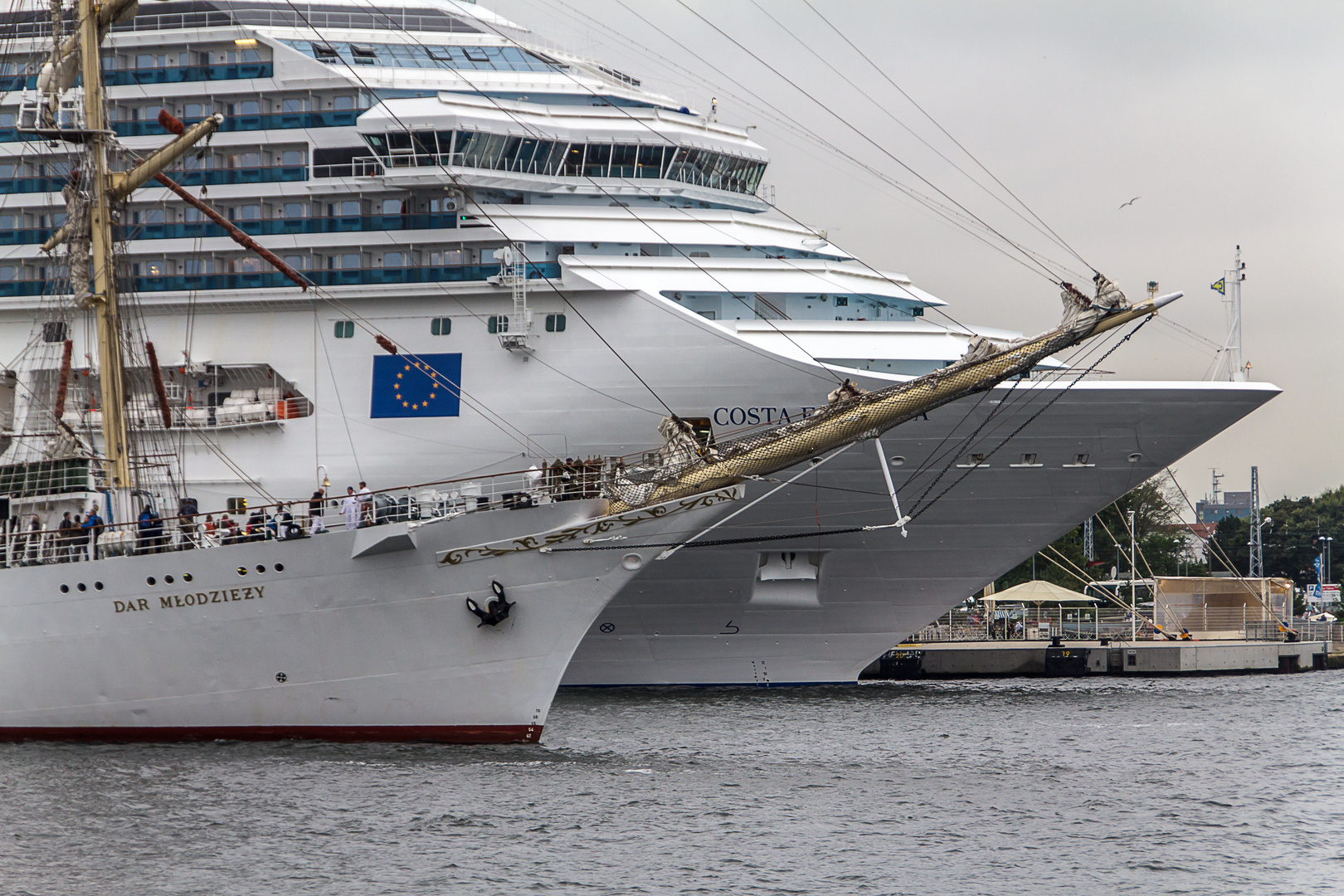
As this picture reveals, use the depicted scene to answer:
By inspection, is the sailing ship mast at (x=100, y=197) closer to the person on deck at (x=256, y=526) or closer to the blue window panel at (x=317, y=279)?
the blue window panel at (x=317, y=279)

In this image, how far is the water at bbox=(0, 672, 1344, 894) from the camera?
18375 millimetres

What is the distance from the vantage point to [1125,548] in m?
72.9

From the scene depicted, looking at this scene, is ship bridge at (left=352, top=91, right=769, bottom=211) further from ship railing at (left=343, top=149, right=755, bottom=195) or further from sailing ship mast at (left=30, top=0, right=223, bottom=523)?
sailing ship mast at (left=30, top=0, right=223, bottom=523)

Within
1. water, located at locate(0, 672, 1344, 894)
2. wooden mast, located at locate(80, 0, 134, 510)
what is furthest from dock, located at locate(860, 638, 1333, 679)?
wooden mast, located at locate(80, 0, 134, 510)

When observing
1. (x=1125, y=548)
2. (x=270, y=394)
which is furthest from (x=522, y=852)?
(x=1125, y=548)

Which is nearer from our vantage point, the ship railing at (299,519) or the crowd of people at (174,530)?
the ship railing at (299,519)

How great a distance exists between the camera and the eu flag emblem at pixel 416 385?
105 feet

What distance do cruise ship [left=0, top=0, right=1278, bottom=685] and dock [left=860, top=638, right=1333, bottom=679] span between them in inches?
A: 398

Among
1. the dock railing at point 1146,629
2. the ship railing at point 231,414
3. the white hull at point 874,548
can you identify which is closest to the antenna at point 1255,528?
the dock railing at point 1146,629

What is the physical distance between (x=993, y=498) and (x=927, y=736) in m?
5.32

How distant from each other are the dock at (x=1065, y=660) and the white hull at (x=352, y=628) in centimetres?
1949

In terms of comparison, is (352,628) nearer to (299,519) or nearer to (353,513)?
(353,513)

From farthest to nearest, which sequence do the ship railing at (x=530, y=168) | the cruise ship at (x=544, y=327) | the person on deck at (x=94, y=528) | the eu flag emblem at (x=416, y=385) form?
the ship railing at (x=530, y=168) < the eu flag emblem at (x=416, y=385) < the cruise ship at (x=544, y=327) < the person on deck at (x=94, y=528)

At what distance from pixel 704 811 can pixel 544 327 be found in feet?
41.6
